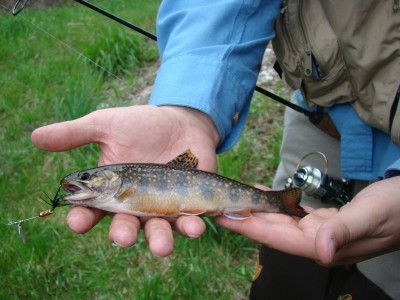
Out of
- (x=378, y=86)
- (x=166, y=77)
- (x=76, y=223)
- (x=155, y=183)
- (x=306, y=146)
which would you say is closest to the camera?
(x=76, y=223)

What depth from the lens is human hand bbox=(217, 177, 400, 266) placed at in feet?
5.54

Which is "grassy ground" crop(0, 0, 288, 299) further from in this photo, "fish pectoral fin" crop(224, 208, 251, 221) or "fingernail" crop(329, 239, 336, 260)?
"fingernail" crop(329, 239, 336, 260)

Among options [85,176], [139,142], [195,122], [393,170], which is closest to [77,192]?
[85,176]

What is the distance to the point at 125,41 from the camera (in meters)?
6.14

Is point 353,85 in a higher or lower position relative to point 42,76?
higher

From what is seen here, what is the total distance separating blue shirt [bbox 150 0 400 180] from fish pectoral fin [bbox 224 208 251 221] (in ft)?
1.51

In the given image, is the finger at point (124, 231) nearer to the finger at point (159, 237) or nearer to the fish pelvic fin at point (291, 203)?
the finger at point (159, 237)

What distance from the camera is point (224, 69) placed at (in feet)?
8.41

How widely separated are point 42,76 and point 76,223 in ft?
14.1

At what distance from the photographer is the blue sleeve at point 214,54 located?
99.8 inches

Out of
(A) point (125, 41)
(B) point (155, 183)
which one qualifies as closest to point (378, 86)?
(B) point (155, 183)

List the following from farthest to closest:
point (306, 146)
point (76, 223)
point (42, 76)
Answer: point (42, 76), point (306, 146), point (76, 223)

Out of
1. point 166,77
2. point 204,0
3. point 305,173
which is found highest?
point 204,0

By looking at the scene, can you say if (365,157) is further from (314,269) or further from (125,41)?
(125,41)
